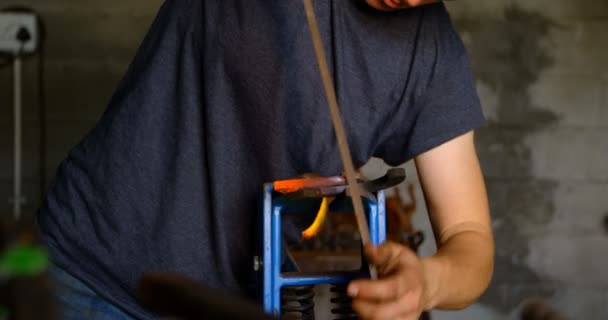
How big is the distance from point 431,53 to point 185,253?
433mm

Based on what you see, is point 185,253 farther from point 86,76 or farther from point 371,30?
point 86,76

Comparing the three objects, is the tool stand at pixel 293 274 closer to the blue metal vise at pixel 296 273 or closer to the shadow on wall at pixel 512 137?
the blue metal vise at pixel 296 273

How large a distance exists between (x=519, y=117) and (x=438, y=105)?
2.39m

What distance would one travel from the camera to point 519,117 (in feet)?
11.4

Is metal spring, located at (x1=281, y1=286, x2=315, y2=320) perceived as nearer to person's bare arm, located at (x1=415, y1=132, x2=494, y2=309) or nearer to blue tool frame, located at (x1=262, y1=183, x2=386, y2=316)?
blue tool frame, located at (x1=262, y1=183, x2=386, y2=316)

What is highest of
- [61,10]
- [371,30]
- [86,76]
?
[371,30]

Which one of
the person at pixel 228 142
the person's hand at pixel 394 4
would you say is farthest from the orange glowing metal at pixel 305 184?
the person's hand at pixel 394 4

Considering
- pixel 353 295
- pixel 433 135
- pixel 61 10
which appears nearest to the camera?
pixel 353 295

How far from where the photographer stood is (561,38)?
3443 mm

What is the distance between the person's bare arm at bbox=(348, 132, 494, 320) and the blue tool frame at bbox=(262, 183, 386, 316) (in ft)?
0.32

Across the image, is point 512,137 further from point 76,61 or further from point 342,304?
point 342,304

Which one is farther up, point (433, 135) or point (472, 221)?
point (433, 135)

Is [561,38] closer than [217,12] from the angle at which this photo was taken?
No

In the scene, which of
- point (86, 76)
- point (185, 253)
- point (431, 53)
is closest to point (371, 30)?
point (431, 53)
